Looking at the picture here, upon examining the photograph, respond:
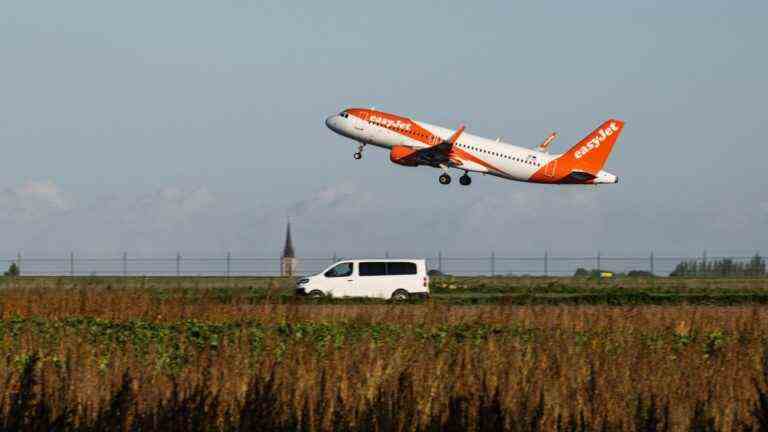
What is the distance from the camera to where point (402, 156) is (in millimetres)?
79375

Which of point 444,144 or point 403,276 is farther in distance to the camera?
point 444,144

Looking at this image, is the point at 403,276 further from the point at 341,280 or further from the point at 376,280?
the point at 341,280

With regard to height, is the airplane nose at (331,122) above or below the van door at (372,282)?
above

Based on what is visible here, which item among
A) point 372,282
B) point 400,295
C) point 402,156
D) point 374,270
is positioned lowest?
point 400,295

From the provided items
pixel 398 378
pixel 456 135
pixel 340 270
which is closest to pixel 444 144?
pixel 456 135

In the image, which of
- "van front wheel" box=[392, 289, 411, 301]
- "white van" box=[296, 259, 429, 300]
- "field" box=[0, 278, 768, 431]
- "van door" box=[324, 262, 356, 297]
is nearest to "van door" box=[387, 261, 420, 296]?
"white van" box=[296, 259, 429, 300]

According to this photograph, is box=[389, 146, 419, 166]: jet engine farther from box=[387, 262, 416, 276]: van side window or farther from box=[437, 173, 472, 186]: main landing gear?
box=[387, 262, 416, 276]: van side window

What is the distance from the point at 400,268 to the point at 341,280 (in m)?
2.36

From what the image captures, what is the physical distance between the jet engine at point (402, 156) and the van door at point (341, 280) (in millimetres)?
30470

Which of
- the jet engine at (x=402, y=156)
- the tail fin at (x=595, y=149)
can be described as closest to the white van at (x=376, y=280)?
the jet engine at (x=402, y=156)

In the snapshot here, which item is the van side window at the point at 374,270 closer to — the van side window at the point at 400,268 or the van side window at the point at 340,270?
the van side window at the point at 400,268

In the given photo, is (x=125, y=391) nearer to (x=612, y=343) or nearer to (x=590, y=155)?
(x=612, y=343)

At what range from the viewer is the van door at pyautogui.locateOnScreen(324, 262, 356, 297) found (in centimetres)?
4881

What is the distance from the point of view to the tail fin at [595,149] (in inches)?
3425
